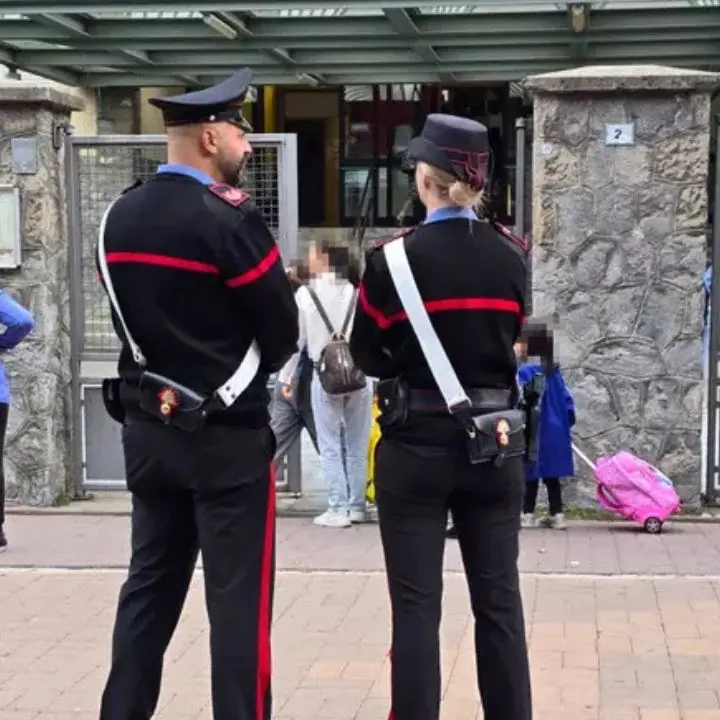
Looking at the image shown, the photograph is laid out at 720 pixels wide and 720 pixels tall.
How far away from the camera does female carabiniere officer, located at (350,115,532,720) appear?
3.57m

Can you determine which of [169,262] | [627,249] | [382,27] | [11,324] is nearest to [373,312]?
[169,262]

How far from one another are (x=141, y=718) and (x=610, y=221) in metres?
4.73

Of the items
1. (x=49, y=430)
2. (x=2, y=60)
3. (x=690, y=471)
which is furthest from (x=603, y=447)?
(x=2, y=60)

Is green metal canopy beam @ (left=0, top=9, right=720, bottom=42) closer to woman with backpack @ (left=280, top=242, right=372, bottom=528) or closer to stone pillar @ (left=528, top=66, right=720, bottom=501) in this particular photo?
stone pillar @ (left=528, top=66, right=720, bottom=501)

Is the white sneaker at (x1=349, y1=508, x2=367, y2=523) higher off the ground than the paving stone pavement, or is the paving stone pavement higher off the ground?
the white sneaker at (x1=349, y1=508, x2=367, y2=523)

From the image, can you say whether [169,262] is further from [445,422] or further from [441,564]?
[441,564]

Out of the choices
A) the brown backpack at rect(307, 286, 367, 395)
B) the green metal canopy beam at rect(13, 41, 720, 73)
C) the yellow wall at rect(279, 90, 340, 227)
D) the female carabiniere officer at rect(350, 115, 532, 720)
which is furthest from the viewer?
the yellow wall at rect(279, 90, 340, 227)

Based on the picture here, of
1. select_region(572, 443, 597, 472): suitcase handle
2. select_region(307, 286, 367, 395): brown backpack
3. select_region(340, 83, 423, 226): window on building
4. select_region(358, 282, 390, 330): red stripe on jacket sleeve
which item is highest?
select_region(340, 83, 423, 226): window on building

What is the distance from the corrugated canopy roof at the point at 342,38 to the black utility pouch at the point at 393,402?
26.8ft

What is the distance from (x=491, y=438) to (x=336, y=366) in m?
3.52

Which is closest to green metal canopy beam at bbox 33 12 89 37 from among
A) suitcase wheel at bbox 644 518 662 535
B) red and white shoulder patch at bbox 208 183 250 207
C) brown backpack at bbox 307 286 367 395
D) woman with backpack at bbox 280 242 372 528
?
woman with backpack at bbox 280 242 372 528

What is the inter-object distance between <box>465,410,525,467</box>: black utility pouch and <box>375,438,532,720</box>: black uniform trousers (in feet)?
0.13

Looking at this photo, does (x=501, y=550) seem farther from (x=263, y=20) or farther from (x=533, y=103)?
(x=263, y=20)

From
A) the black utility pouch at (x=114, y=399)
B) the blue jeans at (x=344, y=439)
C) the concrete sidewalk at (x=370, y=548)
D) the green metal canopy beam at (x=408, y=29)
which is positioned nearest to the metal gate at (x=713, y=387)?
the concrete sidewalk at (x=370, y=548)
